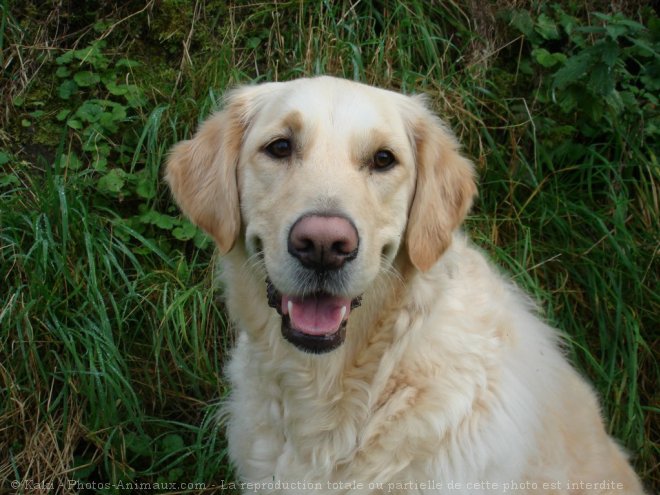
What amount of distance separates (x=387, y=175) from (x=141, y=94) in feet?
7.58

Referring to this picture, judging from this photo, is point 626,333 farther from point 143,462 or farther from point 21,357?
point 21,357

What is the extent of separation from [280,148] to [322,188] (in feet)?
1.12

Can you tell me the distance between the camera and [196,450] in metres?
3.57

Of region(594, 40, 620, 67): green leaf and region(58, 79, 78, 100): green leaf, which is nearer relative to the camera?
region(594, 40, 620, 67): green leaf

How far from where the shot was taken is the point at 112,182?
3.90 meters

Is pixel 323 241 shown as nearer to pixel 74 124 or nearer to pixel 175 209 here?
pixel 175 209

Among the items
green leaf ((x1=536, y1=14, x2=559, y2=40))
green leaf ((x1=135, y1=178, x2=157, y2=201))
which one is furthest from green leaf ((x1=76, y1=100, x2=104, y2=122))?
green leaf ((x1=536, y1=14, x2=559, y2=40))

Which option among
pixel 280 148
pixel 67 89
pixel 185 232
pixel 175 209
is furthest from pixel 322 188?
pixel 67 89

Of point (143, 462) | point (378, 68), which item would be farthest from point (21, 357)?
point (378, 68)

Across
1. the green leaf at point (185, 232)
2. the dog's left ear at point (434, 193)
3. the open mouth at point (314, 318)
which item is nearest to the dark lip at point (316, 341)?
the open mouth at point (314, 318)

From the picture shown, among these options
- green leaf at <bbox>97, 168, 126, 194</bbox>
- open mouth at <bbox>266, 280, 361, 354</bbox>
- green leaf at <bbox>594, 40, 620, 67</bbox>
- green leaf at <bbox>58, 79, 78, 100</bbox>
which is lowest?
green leaf at <bbox>97, 168, 126, 194</bbox>

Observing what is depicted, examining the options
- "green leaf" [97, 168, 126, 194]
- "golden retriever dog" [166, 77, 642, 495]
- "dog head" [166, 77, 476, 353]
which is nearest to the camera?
"dog head" [166, 77, 476, 353]

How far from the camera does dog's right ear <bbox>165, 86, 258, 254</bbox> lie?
8.52 ft

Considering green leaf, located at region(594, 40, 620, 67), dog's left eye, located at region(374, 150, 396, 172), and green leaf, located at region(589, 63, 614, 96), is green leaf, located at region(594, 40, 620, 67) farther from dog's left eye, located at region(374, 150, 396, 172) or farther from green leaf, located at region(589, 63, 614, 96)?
dog's left eye, located at region(374, 150, 396, 172)
